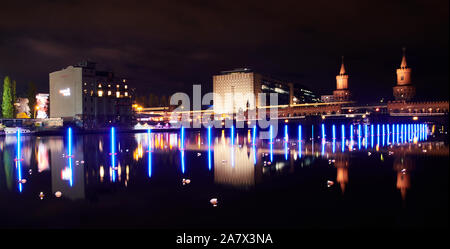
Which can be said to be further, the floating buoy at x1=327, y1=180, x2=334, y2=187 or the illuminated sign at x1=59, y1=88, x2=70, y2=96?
the illuminated sign at x1=59, y1=88, x2=70, y2=96

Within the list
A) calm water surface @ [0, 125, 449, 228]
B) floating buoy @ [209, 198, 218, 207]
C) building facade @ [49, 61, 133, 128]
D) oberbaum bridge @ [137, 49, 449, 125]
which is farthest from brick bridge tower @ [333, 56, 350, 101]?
floating buoy @ [209, 198, 218, 207]

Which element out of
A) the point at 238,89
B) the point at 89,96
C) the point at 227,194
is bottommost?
the point at 227,194

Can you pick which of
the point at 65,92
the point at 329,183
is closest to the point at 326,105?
the point at 65,92

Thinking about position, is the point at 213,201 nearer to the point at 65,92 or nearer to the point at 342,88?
the point at 65,92

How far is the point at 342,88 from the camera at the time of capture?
19475cm

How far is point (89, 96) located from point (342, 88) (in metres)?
146

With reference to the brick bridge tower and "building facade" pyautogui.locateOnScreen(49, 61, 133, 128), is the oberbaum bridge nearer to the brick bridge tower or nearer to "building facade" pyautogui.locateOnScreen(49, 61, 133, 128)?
the brick bridge tower

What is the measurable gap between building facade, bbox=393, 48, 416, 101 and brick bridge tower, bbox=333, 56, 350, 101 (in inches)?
964

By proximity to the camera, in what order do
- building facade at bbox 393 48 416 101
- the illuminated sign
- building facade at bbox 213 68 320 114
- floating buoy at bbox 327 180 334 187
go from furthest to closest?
building facade at bbox 393 48 416 101
building facade at bbox 213 68 320 114
the illuminated sign
floating buoy at bbox 327 180 334 187

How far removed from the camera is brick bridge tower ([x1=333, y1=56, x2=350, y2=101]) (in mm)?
192250
